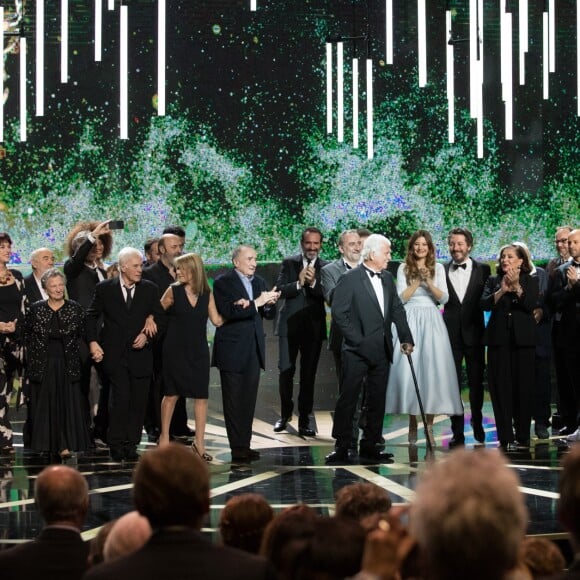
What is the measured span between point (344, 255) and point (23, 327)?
2.45 m

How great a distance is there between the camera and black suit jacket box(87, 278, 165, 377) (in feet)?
25.9

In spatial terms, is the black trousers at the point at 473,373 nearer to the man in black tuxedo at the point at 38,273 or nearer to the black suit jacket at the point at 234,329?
the black suit jacket at the point at 234,329

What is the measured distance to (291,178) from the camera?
1264 cm

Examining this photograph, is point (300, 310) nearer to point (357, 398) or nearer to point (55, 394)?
point (357, 398)

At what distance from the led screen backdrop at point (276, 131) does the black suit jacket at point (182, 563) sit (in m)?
9.65

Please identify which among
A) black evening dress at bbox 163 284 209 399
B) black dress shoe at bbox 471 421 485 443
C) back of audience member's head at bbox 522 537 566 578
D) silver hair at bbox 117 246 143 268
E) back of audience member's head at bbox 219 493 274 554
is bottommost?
black dress shoe at bbox 471 421 485 443

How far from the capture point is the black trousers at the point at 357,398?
770 centimetres

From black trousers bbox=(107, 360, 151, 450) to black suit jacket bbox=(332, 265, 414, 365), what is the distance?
4.65 ft

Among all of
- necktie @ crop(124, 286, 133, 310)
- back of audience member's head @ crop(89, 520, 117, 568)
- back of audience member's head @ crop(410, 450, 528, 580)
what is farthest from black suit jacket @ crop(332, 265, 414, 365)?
back of audience member's head @ crop(410, 450, 528, 580)

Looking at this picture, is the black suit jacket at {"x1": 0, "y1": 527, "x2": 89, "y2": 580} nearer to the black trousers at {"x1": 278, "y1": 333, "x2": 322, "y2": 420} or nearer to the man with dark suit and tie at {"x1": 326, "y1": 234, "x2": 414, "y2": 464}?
the man with dark suit and tie at {"x1": 326, "y1": 234, "x2": 414, "y2": 464}

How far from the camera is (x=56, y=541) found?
2949 millimetres

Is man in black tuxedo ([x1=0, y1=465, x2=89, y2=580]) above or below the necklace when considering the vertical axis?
below

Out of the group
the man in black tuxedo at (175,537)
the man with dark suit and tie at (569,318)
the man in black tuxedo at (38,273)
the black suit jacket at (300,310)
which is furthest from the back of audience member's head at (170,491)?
the black suit jacket at (300,310)

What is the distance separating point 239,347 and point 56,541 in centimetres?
498
